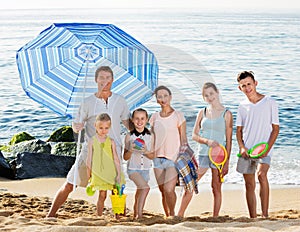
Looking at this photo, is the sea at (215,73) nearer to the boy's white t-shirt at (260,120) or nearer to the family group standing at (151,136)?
the family group standing at (151,136)

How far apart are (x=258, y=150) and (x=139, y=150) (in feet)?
3.79

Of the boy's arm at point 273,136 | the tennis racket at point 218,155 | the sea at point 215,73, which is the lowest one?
the tennis racket at point 218,155

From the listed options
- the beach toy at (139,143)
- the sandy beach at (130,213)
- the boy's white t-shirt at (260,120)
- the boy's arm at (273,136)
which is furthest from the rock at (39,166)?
the boy's arm at (273,136)

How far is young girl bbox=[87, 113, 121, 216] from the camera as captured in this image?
18.2 ft

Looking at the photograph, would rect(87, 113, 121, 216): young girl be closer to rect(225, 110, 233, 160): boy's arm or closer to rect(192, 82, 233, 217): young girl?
rect(192, 82, 233, 217): young girl

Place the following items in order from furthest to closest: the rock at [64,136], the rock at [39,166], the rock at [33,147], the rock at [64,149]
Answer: the rock at [64,136] → the rock at [33,147] → the rock at [64,149] → the rock at [39,166]

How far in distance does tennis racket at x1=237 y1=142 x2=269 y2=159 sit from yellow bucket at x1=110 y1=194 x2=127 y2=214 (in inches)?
50.9

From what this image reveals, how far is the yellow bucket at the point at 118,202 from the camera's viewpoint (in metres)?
5.52

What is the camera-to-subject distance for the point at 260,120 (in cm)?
567

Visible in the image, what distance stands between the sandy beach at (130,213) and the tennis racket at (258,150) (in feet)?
Result: 2.01

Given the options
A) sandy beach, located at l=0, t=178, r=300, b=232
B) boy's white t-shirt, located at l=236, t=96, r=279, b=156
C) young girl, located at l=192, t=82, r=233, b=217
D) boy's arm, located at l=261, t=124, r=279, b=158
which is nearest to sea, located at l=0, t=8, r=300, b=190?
young girl, located at l=192, t=82, r=233, b=217

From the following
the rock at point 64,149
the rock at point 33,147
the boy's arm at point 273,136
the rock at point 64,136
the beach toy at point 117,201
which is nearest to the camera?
the beach toy at point 117,201

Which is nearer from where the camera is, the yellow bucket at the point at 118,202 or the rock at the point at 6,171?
the yellow bucket at the point at 118,202

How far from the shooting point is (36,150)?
410 inches
